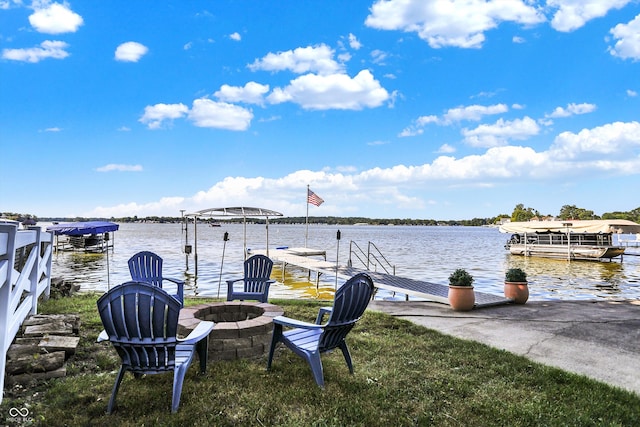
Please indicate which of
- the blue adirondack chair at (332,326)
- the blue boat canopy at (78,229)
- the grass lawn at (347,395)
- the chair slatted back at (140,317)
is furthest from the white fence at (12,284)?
the blue boat canopy at (78,229)

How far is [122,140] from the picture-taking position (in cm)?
2872

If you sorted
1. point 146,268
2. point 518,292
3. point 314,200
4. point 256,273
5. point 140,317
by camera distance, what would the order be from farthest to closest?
point 314,200 < point 518,292 < point 146,268 < point 256,273 < point 140,317

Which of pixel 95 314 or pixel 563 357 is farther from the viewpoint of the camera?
pixel 95 314

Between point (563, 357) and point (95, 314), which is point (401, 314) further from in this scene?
point (95, 314)

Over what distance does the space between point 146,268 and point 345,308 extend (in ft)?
17.7

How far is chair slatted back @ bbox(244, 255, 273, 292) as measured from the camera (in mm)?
7535

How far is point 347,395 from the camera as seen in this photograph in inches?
148

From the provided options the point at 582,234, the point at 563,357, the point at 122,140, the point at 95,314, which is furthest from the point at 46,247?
the point at 582,234

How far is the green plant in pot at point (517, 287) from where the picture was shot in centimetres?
880

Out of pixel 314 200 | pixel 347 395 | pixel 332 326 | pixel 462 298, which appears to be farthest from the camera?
pixel 314 200

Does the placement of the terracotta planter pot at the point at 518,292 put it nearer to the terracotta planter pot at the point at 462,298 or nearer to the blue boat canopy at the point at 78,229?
the terracotta planter pot at the point at 462,298

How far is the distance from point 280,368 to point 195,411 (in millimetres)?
1217

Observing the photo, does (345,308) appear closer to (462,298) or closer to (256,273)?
(256,273)

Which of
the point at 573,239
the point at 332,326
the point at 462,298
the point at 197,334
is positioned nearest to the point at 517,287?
the point at 462,298
